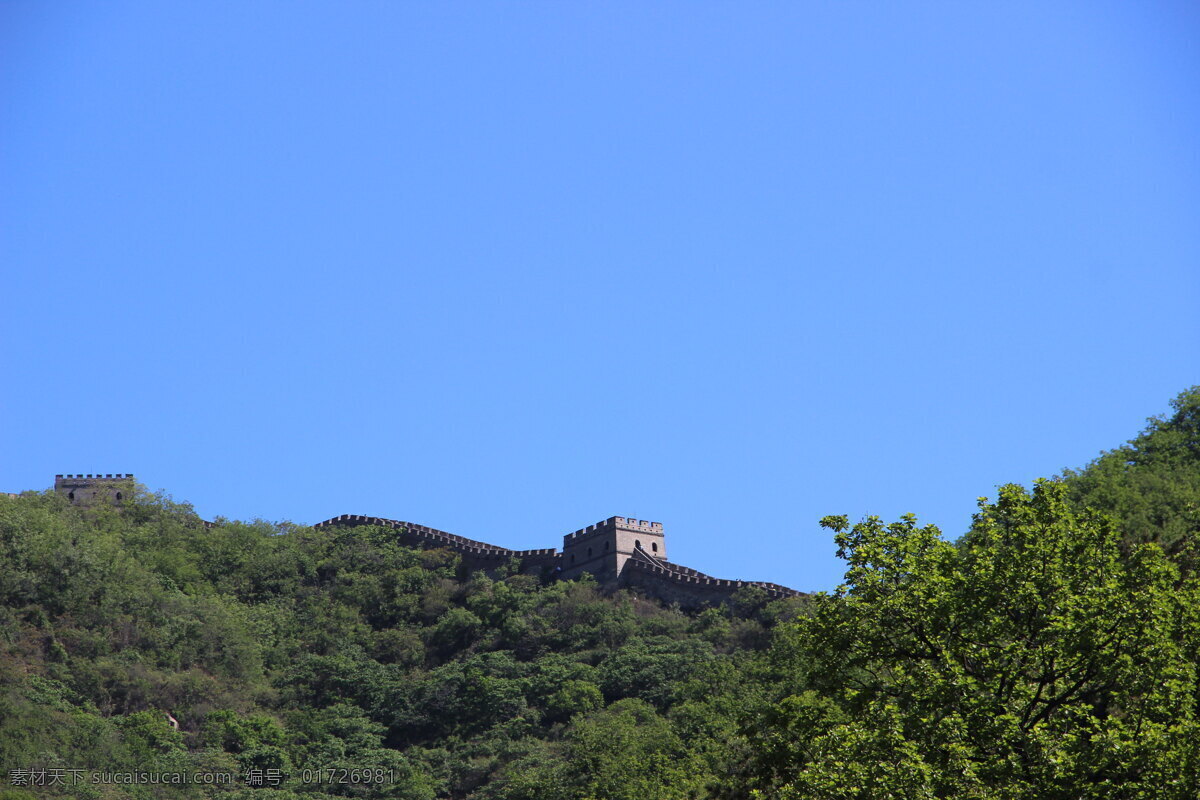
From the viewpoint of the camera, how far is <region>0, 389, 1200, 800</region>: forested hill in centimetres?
2269

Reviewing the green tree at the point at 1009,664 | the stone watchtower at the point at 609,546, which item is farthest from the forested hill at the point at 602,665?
the stone watchtower at the point at 609,546

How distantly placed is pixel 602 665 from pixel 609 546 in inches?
481

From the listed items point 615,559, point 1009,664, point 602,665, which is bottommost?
point 1009,664

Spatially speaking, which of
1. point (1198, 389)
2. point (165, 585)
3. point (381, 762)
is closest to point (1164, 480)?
point (1198, 389)

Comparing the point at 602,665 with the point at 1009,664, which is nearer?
the point at 1009,664

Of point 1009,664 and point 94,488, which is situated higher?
point 94,488

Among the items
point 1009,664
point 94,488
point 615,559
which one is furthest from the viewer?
point 94,488

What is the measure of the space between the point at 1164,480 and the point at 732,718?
60.8 feet

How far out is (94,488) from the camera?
95.1m

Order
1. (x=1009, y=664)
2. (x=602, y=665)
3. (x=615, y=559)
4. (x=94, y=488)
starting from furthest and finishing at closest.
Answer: (x=94, y=488), (x=615, y=559), (x=602, y=665), (x=1009, y=664)

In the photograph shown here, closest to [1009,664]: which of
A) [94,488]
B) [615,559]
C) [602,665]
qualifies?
[602,665]

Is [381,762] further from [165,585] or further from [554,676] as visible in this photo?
[165,585]

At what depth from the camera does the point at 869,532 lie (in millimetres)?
25953

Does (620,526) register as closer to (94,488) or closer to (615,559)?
(615,559)
